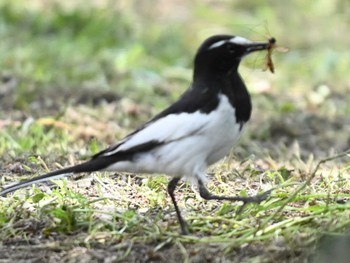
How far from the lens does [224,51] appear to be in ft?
15.2

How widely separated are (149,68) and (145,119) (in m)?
1.88

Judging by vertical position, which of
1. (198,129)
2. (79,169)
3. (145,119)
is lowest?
(145,119)

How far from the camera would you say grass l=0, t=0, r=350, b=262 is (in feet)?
14.5

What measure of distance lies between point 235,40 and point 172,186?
0.77 m

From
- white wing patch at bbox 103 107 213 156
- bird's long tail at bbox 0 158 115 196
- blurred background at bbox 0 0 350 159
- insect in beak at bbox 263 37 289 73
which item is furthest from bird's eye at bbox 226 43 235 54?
bird's long tail at bbox 0 158 115 196

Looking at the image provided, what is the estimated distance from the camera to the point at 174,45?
11648 mm

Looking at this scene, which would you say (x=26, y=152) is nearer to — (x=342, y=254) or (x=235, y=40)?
(x=235, y=40)

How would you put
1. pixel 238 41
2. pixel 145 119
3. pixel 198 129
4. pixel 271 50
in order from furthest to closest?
pixel 145 119 < pixel 271 50 < pixel 238 41 < pixel 198 129

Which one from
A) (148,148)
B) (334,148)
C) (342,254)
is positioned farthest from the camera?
(334,148)

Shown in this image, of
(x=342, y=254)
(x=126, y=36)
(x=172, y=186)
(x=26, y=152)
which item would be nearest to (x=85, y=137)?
(x=26, y=152)

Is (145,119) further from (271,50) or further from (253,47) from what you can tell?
(253,47)

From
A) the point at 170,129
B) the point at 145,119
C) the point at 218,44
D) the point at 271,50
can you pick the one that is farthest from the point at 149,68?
the point at 170,129

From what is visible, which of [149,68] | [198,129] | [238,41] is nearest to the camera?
[198,129]

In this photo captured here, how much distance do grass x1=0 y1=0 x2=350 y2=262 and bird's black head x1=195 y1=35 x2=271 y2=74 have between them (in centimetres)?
Result: 58
